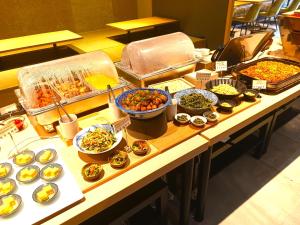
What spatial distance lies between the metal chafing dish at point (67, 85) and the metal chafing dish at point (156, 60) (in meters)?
0.20

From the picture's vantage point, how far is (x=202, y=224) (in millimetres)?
2076

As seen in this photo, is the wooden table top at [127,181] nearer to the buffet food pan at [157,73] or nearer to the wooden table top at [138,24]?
the buffet food pan at [157,73]

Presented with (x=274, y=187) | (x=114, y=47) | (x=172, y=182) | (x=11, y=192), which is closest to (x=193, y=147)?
(x=172, y=182)

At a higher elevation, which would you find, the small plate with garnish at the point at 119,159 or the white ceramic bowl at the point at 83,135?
the white ceramic bowl at the point at 83,135

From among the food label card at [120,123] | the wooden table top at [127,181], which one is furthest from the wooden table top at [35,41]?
the food label card at [120,123]

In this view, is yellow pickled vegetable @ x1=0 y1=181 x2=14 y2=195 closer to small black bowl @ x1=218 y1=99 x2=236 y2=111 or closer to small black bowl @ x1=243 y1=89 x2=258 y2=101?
small black bowl @ x1=218 y1=99 x2=236 y2=111

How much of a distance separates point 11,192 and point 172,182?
4.02 ft

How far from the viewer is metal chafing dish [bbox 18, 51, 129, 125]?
1697mm

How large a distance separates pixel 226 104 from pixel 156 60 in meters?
0.74

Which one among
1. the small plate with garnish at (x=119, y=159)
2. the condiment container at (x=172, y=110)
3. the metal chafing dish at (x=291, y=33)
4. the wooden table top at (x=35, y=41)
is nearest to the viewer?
the small plate with garnish at (x=119, y=159)

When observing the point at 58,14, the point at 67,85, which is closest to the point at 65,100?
the point at 67,85

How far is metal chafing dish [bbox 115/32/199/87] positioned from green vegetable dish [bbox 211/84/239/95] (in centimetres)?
41

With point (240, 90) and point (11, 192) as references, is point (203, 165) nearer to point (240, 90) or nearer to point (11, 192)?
point (240, 90)

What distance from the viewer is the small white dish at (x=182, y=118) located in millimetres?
1705
